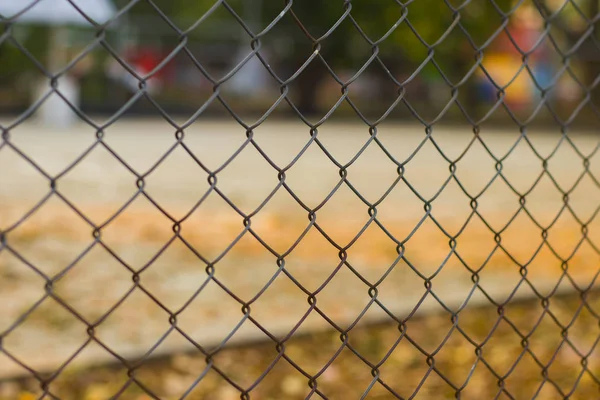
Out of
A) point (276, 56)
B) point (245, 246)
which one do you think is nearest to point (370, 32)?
point (276, 56)

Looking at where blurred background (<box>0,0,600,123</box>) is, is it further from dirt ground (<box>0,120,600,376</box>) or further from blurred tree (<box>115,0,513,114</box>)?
dirt ground (<box>0,120,600,376</box>)

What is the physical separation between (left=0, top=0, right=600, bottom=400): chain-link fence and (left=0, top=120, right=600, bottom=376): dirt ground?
2 centimetres

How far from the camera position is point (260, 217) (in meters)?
6.46

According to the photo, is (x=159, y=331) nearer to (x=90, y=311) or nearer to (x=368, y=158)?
(x=90, y=311)

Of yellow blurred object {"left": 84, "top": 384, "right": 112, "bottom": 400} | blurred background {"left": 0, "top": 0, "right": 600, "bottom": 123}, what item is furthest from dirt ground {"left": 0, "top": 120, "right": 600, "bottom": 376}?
blurred background {"left": 0, "top": 0, "right": 600, "bottom": 123}

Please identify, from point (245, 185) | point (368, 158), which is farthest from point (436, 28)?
point (245, 185)

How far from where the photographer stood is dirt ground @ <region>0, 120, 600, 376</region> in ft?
9.13

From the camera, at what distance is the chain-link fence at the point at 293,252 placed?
1.84 m

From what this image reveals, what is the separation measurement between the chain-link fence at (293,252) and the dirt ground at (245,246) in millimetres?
24

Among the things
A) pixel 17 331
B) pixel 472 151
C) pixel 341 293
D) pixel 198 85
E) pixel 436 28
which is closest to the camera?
pixel 17 331

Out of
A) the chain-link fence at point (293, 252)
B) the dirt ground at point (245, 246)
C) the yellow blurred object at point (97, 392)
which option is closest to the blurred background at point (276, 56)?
the chain-link fence at point (293, 252)

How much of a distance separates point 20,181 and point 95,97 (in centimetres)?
A: 1325

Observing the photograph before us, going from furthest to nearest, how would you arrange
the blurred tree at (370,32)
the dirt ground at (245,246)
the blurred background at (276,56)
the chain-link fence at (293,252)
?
1. the blurred background at (276,56)
2. the blurred tree at (370,32)
3. the dirt ground at (245,246)
4. the chain-link fence at (293,252)

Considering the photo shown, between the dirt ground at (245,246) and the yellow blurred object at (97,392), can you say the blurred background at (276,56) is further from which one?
the yellow blurred object at (97,392)
